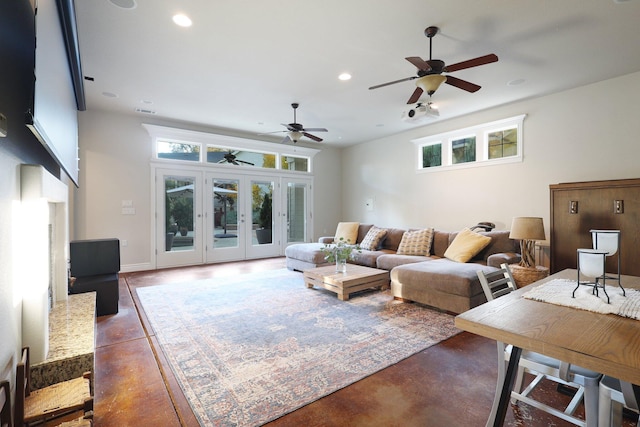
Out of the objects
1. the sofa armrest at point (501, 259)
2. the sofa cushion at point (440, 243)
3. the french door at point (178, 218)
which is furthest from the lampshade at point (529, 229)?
the french door at point (178, 218)

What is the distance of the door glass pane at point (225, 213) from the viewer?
649cm

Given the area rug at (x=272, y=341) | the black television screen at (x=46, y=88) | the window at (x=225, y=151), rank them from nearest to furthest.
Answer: the black television screen at (x=46, y=88) → the area rug at (x=272, y=341) → the window at (x=225, y=151)

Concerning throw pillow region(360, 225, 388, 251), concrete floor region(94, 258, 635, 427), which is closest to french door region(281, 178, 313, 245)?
throw pillow region(360, 225, 388, 251)

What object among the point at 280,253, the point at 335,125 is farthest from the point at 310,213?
the point at 335,125

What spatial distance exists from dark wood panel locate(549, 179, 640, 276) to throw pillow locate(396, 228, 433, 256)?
63.9 inches

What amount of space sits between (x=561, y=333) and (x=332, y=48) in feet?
10.5

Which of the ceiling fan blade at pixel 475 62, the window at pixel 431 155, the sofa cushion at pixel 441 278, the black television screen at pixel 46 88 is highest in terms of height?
the ceiling fan blade at pixel 475 62

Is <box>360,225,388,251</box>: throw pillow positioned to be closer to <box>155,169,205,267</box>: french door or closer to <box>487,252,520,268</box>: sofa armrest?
<box>487,252,520,268</box>: sofa armrest

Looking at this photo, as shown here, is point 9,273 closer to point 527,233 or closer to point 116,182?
point 527,233

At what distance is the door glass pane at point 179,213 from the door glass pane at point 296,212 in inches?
91.3

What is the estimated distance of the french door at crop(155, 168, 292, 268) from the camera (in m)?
5.96

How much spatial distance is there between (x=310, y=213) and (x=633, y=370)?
282 inches

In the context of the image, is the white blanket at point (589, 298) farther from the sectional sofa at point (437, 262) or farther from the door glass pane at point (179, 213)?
the door glass pane at point (179, 213)

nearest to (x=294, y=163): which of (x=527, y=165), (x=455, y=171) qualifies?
(x=455, y=171)
